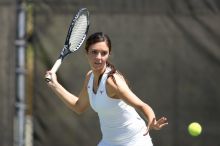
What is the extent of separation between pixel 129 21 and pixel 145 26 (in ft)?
0.55

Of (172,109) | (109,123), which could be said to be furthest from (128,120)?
(172,109)

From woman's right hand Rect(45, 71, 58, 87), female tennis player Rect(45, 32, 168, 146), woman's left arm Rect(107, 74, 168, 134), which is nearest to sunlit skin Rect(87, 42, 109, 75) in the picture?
female tennis player Rect(45, 32, 168, 146)

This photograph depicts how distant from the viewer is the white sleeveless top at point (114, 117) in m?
4.05

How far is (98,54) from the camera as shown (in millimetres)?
4047

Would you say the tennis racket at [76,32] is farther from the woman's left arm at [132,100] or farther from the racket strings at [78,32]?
the woman's left arm at [132,100]

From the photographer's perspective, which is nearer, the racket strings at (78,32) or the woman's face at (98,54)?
the woman's face at (98,54)

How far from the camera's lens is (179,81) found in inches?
244

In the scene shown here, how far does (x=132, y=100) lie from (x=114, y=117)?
0.30 m

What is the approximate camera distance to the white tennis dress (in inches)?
159

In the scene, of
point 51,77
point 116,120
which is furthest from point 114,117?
point 51,77

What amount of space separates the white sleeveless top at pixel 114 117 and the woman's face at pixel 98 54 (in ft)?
0.27

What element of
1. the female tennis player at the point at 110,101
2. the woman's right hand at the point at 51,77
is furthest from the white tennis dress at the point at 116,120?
the woman's right hand at the point at 51,77

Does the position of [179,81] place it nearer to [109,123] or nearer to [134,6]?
[134,6]

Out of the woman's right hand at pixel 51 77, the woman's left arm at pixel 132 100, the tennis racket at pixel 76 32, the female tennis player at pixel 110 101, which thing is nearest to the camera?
the woman's left arm at pixel 132 100
